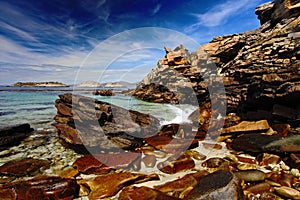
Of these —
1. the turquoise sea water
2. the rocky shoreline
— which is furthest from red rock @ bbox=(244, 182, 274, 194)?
the turquoise sea water

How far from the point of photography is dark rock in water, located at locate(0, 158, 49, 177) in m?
4.54

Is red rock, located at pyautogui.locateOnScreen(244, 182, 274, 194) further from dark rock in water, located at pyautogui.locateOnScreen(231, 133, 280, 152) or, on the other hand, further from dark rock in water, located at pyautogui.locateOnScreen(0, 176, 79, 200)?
dark rock in water, located at pyautogui.locateOnScreen(0, 176, 79, 200)

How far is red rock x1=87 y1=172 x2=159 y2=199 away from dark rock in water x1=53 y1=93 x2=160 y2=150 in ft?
7.23

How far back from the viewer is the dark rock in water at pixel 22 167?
4540 millimetres

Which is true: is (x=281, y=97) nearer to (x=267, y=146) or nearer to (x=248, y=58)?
(x=267, y=146)

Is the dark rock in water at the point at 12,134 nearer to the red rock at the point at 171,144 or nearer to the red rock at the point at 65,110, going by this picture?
the red rock at the point at 65,110

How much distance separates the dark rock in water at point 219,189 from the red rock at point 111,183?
1.42 metres

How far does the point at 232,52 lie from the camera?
20.1 meters

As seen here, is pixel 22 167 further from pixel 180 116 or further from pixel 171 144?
pixel 180 116

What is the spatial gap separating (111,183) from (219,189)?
2262 mm

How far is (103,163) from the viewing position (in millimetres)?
4945

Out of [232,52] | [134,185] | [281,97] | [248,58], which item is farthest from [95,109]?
[232,52]

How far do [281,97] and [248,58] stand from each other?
6076 mm

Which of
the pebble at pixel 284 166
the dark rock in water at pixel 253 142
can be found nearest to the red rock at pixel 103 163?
the dark rock in water at pixel 253 142
